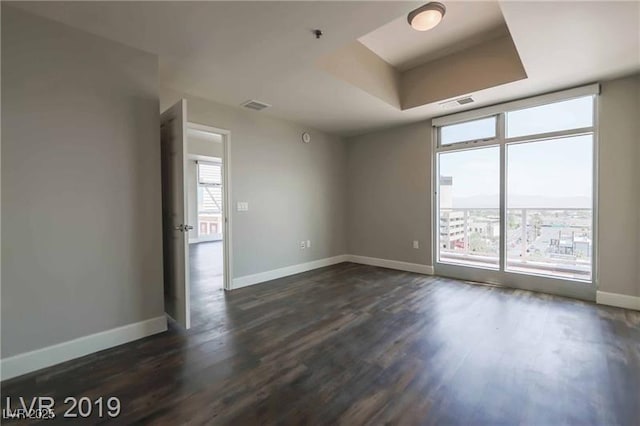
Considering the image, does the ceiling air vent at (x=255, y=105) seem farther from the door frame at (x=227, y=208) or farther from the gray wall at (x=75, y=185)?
the gray wall at (x=75, y=185)

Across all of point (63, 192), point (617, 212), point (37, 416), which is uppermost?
point (63, 192)

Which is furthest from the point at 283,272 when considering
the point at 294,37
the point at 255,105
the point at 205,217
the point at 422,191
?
the point at 205,217

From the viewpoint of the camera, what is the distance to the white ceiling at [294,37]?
2023 mm

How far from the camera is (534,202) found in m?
3.86

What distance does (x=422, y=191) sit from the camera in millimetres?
4809

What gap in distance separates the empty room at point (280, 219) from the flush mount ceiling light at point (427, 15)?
16 mm

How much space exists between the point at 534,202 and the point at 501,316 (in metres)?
1.90

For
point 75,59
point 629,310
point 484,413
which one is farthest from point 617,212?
point 75,59

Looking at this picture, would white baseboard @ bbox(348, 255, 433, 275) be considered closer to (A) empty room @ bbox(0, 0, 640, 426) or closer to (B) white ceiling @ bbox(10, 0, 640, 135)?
(A) empty room @ bbox(0, 0, 640, 426)

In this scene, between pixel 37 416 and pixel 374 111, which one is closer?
pixel 37 416

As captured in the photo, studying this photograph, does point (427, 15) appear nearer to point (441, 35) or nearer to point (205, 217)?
point (441, 35)

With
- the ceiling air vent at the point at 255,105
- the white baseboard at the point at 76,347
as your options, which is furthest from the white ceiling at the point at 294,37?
the white baseboard at the point at 76,347

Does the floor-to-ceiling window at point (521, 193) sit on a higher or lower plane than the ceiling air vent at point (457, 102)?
lower

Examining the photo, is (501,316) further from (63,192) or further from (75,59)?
(75,59)
